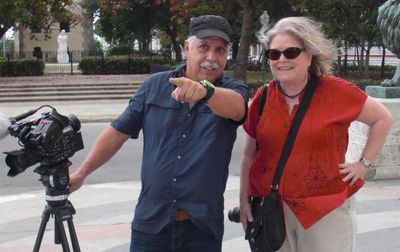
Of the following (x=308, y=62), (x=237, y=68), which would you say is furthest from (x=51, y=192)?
(x=237, y=68)

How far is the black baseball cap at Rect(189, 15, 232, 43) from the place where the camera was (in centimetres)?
244

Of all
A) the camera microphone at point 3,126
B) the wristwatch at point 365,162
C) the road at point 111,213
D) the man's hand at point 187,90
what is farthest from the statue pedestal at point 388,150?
the camera microphone at point 3,126

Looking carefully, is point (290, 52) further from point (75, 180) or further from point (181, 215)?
point (75, 180)

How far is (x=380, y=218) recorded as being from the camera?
5.59m

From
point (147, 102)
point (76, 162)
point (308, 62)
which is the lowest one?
point (76, 162)

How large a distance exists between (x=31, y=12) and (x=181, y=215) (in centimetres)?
2522

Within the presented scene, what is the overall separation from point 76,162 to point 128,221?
161 inches

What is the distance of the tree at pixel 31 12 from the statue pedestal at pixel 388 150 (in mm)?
18659

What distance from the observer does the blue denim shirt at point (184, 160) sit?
248cm

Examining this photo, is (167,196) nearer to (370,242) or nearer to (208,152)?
(208,152)

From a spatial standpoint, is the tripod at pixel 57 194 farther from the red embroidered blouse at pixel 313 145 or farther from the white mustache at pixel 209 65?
the red embroidered blouse at pixel 313 145

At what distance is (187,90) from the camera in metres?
2.13

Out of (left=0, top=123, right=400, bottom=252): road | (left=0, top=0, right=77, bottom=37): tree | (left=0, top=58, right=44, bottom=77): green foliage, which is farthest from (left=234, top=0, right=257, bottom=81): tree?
(left=0, top=123, right=400, bottom=252): road

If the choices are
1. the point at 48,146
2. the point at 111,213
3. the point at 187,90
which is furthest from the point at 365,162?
the point at 111,213
